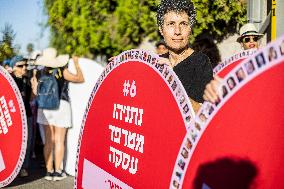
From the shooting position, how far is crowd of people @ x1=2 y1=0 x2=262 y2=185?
78.1 inches

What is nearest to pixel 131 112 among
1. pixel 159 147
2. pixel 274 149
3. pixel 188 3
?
pixel 159 147

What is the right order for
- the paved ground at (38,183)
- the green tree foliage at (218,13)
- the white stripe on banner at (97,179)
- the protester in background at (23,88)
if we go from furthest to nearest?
the green tree foliage at (218,13)
the protester in background at (23,88)
the paved ground at (38,183)
the white stripe on banner at (97,179)

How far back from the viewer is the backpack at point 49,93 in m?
5.54

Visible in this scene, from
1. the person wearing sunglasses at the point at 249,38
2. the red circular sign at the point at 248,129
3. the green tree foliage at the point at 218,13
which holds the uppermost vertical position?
the green tree foliage at the point at 218,13

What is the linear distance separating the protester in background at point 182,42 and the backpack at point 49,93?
138 inches

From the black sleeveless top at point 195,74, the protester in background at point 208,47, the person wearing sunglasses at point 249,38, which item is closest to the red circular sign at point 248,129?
the black sleeveless top at point 195,74

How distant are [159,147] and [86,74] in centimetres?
351

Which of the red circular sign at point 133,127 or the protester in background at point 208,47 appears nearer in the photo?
the red circular sign at point 133,127

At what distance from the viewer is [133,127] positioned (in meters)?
2.24

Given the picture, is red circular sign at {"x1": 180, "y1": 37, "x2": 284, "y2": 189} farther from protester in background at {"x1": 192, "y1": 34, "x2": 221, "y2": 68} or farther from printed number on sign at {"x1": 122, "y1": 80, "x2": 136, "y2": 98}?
protester in background at {"x1": 192, "y1": 34, "x2": 221, "y2": 68}

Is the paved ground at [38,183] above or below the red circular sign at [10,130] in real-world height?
below

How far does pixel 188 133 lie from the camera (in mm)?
1626

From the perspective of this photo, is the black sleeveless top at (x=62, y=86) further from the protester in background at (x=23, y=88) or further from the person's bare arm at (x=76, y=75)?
the protester in background at (x=23, y=88)

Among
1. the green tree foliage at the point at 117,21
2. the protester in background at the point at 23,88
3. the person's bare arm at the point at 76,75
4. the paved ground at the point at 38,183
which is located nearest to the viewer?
the person's bare arm at the point at 76,75
